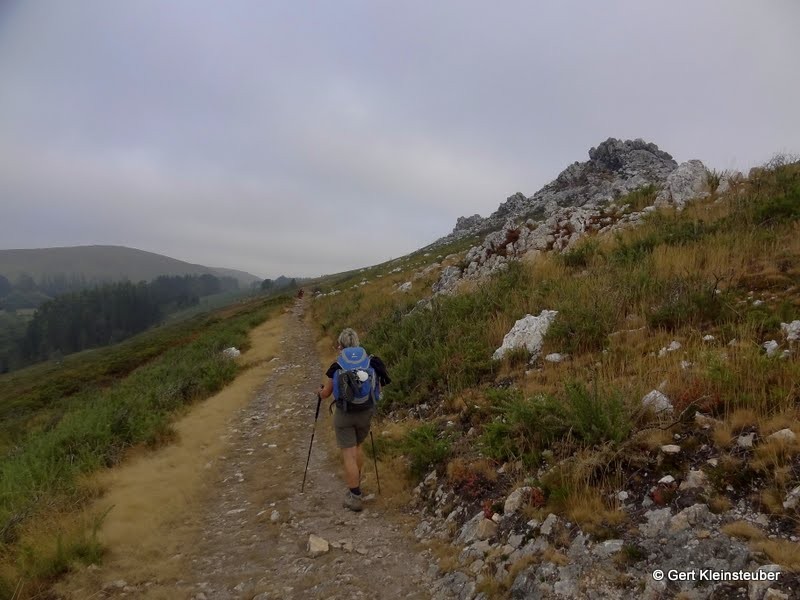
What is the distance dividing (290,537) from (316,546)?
0.60 m

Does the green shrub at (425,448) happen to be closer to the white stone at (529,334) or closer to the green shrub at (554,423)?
the green shrub at (554,423)

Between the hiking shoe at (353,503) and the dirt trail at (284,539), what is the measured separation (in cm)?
8

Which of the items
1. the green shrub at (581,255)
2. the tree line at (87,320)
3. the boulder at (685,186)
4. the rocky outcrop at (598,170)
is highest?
the rocky outcrop at (598,170)

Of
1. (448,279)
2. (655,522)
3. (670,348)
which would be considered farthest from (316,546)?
(448,279)

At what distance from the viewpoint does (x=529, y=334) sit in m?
8.12

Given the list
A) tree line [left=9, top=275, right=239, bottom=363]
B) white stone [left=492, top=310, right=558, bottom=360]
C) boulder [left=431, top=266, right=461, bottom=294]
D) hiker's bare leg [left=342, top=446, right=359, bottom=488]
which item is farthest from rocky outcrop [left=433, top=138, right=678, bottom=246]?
tree line [left=9, top=275, right=239, bottom=363]

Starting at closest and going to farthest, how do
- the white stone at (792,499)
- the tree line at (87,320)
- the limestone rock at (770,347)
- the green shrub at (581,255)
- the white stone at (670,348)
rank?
1. the white stone at (792,499)
2. the limestone rock at (770,347)
3. the white stone at (670,348)
4. the green shrub at (581,255)
5. the tree line at (87,320)

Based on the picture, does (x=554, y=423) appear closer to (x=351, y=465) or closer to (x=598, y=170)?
(x=351, y=465)

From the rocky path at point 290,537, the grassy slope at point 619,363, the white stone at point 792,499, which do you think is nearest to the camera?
the white stone at point 792,499

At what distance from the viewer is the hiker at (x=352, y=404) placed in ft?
20.2

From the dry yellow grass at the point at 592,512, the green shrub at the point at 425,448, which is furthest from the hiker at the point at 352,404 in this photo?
the dry yellow grass at the point at 592,512

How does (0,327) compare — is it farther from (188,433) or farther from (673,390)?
(673,390)

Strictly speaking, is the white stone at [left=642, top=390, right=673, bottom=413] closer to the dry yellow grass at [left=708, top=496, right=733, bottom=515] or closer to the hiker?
the dry yellow grass at [left=708, top=496, right=733, bottom=515]

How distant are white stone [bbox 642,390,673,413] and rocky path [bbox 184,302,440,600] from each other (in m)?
2.80
